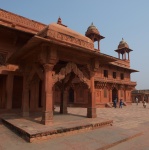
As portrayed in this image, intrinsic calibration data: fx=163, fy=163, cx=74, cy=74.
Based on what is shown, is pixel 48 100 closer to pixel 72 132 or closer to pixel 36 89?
pixel 72 132

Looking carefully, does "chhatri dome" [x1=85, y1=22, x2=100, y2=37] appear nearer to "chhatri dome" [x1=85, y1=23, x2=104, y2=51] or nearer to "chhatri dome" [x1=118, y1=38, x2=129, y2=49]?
"chhatri dome" [x1=85, y1=23, x2=104, y2=51]

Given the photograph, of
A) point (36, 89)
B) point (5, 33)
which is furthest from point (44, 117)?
point (5, 33)

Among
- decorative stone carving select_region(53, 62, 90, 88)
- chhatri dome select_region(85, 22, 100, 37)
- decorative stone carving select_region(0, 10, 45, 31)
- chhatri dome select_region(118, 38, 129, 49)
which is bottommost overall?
decorative stone carving select_region(53, 62, 90, 88)

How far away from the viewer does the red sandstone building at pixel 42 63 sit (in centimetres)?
679

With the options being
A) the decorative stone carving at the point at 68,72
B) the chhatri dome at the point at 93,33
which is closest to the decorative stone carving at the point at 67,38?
the decorative stone carving at the point at 68,72

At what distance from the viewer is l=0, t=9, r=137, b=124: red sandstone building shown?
6.79 m

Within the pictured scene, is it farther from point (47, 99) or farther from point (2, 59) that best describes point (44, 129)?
point (2, 59)

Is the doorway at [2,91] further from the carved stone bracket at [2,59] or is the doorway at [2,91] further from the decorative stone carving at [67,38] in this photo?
the decorative stone carving at [67,38]

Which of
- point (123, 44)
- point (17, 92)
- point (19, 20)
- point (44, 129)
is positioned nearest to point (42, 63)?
point (44, 129)

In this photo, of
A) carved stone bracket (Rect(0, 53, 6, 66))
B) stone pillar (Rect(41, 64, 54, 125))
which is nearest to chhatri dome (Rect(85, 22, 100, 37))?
carved stone bracket (Rect(0, 53, 6, 66))

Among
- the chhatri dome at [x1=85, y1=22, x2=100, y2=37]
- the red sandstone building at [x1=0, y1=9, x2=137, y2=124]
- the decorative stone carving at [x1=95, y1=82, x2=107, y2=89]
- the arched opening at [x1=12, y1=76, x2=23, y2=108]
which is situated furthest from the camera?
the chhatri dome at [x1=85, y1=22, x2=100, y2=37]

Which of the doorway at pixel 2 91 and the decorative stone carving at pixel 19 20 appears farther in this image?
the decorative stone carving at pixel 19 20

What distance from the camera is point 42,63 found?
6.86 m

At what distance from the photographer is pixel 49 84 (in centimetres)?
674
